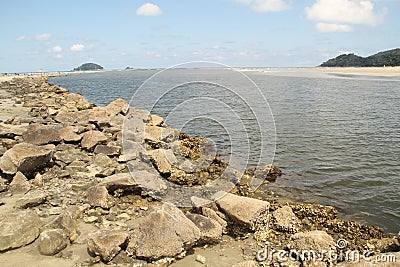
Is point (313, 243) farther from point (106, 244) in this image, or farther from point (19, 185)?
point (19, 185)

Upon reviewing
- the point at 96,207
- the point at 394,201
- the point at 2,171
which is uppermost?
the point at 2,171

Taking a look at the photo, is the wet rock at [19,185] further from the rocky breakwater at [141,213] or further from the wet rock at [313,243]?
the wet rock at [313,243]

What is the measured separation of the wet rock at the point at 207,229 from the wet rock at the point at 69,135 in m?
6.01

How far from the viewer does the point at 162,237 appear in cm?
498

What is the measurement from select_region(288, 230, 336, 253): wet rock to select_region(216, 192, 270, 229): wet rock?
34.2 inches

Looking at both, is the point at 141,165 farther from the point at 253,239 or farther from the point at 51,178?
the point at 253,239

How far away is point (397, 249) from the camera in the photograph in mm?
5020

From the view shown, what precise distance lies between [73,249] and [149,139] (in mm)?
5909

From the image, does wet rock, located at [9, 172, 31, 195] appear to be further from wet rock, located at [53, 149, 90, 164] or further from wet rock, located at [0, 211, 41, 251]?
wet rock, located at [0, 211, 41, 251]

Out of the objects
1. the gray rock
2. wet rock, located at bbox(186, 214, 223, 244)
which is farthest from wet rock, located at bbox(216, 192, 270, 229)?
the gray rock

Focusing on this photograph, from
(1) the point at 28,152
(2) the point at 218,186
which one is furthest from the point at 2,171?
(2) the point at 218,186

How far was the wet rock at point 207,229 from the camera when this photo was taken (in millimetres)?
5402

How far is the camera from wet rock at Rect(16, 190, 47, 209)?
6325 millimetres

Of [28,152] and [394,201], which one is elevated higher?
[28,152]
